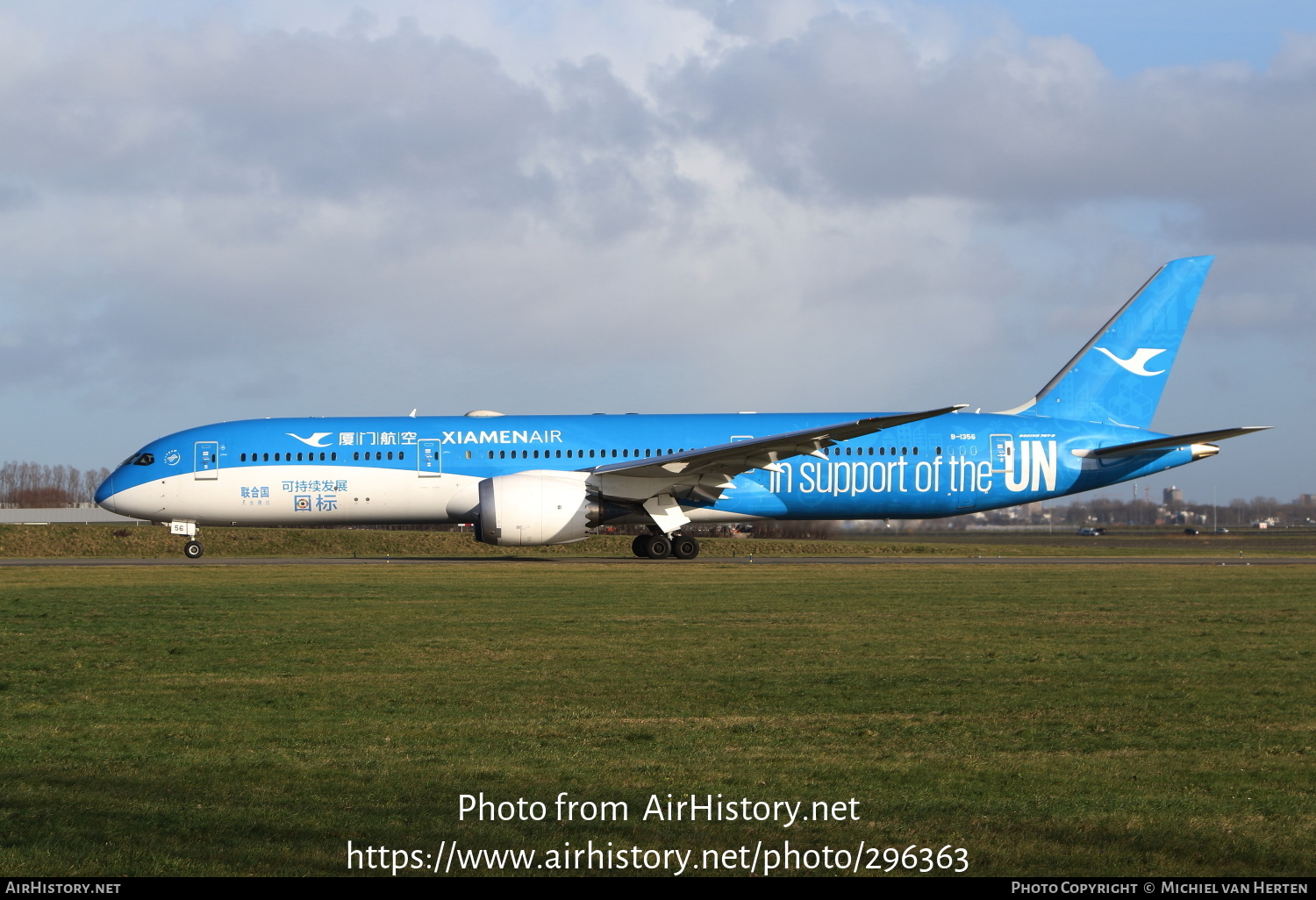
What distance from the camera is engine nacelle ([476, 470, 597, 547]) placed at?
2592 centimetres

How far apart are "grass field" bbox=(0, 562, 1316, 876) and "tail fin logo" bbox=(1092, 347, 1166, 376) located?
1663 cm

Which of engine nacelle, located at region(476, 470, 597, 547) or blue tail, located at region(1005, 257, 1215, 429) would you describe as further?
blue tail, located at region(1005, 257, 1215, 429)

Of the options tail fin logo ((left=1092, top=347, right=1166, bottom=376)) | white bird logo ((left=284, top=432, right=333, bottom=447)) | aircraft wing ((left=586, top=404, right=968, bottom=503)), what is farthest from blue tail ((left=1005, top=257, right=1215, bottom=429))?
white bird logo ((left=284, top=432, right=333, bottom=447))

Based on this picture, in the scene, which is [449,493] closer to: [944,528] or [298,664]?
[298,664]

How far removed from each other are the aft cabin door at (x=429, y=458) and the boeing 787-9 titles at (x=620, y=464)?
30mm

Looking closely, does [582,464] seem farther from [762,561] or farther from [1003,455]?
[1003,455]

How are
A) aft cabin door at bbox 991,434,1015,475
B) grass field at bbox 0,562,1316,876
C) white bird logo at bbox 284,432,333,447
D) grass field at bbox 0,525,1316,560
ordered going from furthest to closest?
grass field at bbox 0,525,1316,560 < white bird logo at bbox 284,432,333,447 < aft cabin door at bbox 991,434,1015,475 < grass field at bbox 0,562,1316,876

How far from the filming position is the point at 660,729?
724cm

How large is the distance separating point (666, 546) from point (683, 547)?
0.55 m

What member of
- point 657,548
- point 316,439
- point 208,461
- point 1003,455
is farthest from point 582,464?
point 1003,455

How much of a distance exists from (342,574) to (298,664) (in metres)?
12.5

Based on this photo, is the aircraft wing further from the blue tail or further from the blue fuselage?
the blue tail

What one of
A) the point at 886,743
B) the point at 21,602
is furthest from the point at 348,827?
the point at 21,602

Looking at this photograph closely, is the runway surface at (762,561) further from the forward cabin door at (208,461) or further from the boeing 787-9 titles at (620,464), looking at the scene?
the forward cabin door at (208,461)
